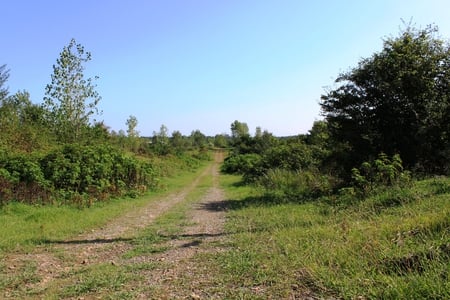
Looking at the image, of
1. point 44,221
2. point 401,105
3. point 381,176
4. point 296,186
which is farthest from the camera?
point 296,186

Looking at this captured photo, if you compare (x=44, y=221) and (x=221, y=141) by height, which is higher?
(x=221, y=141)

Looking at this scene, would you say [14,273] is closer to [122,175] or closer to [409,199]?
[409,199]

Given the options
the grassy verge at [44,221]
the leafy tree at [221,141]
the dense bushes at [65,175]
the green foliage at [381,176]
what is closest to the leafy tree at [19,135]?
the dense bushes at [65,175]

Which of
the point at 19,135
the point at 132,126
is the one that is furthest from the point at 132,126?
the point at 19,135

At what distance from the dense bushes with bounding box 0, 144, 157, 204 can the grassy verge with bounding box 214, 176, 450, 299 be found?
810 centimetres

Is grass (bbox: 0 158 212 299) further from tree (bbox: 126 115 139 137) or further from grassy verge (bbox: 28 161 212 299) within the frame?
tree (bbox: 126 115 139 137)

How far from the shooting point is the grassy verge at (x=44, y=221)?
27.9 ft

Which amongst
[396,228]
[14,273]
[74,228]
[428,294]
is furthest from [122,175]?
[428,294]

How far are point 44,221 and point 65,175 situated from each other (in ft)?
14.7

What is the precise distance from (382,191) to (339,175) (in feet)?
10.8

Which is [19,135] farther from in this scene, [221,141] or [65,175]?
[221,141]

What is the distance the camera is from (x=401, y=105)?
12.8 meters

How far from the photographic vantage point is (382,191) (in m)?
10.9

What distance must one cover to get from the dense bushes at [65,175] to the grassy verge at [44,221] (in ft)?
2.57
